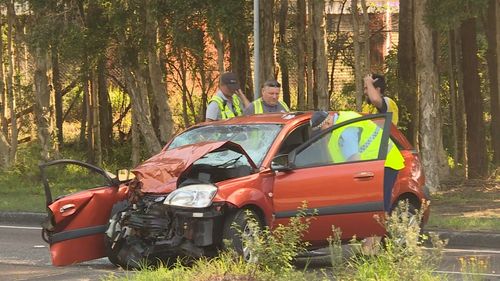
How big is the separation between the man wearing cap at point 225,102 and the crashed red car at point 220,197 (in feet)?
4.78

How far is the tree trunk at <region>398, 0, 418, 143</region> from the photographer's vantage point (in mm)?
20875

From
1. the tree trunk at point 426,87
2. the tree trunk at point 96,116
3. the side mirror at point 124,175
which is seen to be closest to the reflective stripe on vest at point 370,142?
the side mirror at point 124,175

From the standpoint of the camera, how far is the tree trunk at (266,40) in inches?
747

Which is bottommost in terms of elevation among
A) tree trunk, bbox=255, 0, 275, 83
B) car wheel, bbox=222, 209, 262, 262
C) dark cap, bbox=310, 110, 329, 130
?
car wheel, bbox=222, 209, 262, 262

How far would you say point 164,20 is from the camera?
61.9 ft

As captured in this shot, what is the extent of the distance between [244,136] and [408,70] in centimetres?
1289

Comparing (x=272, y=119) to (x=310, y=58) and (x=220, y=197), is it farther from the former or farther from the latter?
(x=310, y=58)

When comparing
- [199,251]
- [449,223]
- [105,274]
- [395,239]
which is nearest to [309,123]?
[199,251]

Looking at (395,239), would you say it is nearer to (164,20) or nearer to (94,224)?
(94,224)

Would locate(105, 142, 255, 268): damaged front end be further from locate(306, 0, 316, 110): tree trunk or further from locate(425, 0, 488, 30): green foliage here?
locate(306, 0, 316, 110): tree trunk

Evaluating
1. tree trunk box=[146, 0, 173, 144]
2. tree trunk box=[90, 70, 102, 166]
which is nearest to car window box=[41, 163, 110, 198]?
tree trunk box=[146, 0, 173, 144]

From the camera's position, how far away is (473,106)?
72.5ft

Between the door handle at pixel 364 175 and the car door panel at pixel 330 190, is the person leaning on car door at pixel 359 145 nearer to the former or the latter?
the car door panel at pixel 330 190

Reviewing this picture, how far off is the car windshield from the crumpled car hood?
1.36 feet
